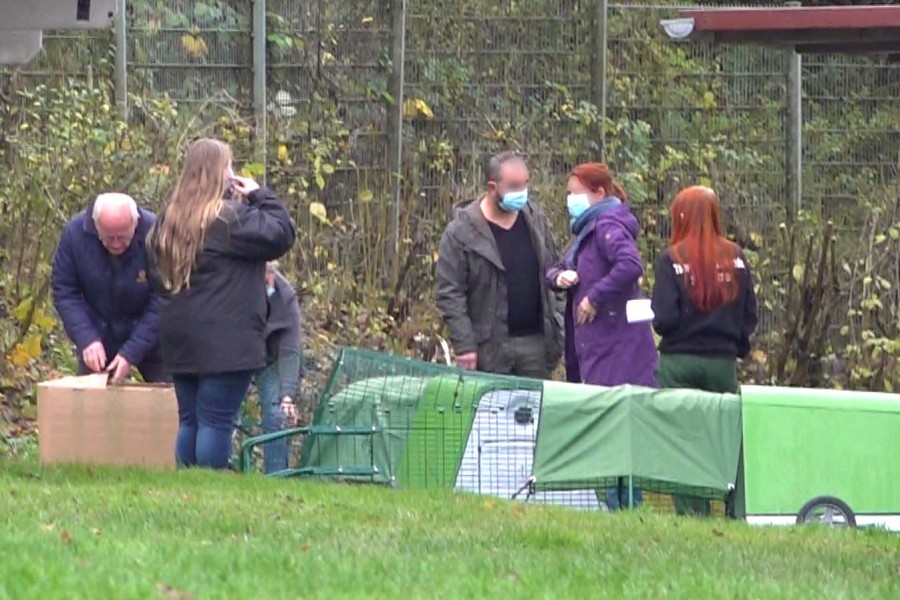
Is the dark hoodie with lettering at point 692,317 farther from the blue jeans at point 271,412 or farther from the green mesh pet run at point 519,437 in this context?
the blue jeans at point 271,412

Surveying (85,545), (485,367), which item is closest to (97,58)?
(485,367)

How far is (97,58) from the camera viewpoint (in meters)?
15.2

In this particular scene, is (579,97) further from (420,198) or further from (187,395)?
(187,395)

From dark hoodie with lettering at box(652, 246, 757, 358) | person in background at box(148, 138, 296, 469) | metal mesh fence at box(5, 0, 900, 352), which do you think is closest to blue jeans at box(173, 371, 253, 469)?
person in background at box(148, 138, 296, 469)

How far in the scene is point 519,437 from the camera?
9.88 meters

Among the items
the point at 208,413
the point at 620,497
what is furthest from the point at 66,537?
the point at 620,497

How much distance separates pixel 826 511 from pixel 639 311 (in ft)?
4.87

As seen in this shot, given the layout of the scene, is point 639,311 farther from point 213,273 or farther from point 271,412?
point 213,273

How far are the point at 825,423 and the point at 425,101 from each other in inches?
293

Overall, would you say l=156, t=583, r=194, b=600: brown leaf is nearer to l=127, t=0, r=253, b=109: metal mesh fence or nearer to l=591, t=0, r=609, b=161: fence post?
l=127, t=0, r=253, b=109: metal mesh fence

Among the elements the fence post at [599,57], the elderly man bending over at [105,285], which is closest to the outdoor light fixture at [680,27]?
the elderly man bending over at [105,285]

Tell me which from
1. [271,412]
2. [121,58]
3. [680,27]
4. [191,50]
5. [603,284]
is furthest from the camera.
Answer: [191,50]

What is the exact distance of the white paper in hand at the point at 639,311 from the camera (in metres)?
10.2

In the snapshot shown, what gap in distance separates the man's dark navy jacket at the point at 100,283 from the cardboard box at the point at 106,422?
26 cm
